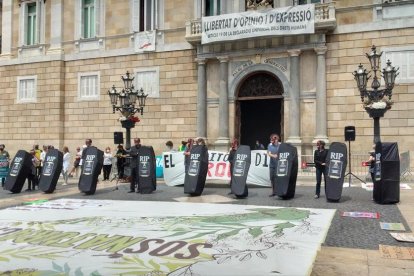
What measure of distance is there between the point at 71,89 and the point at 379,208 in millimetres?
19428

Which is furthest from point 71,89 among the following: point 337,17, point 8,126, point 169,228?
point 169,228

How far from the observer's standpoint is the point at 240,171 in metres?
12.4

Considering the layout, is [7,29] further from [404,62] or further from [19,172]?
[404,62]

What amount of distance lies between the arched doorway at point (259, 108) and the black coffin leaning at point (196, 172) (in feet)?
28.7

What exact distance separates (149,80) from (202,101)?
3378mm

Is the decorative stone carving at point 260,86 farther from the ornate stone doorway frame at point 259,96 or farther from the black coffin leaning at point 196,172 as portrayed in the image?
the black coffin leaning at point 196,172

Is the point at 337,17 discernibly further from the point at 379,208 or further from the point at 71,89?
the point at 71,89

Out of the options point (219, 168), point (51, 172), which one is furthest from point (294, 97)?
point (51, 172)

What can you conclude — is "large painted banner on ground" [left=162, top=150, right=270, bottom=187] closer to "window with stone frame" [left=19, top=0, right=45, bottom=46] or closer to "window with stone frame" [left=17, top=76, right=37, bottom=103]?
"window with stone frame" [left=17, top=76, right=37, bottom=103]

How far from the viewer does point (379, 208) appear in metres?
10.1

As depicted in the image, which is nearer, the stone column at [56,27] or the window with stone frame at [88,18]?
the window with stone frame at [88,18]

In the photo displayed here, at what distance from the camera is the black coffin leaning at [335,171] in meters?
11.2

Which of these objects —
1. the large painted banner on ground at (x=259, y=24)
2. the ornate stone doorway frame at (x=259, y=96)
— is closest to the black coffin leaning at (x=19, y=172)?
the ornate stone doorway frame at (x=259, y=96)

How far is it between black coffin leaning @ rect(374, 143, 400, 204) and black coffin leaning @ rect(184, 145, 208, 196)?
4.78 meters
